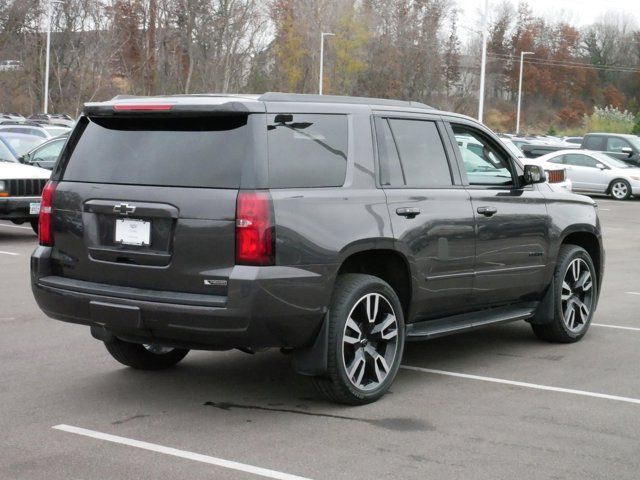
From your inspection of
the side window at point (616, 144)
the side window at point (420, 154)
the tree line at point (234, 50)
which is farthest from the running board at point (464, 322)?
the tree line at point (234, 50)

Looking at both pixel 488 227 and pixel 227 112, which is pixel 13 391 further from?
pixel 488 227

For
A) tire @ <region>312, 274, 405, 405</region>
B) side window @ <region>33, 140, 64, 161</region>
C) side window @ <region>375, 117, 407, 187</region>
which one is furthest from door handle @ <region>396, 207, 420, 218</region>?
side window @ <region>33, 140, 64, 161</region>

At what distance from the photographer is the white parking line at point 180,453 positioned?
5.17 metres

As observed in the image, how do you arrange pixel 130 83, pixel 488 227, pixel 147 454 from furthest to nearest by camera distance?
pixel 130 83, pixel 488 227, pixel 147 454

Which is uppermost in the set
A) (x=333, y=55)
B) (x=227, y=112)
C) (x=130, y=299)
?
(x=333, y=55)

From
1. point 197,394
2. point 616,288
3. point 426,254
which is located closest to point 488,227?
point 426,254

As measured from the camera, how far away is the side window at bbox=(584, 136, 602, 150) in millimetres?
35094

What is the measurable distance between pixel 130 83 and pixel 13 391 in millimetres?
69757

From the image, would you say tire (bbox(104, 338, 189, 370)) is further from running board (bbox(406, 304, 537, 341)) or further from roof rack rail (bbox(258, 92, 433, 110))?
roof rack rail (bbox(258, 92, 433, 110))

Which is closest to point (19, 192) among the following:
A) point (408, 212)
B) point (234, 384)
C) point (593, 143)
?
point (234, 384)

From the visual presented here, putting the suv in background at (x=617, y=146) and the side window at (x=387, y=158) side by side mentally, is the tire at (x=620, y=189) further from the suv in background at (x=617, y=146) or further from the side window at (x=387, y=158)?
the side window at (x=387, y=158)

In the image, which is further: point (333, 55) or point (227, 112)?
point (333, 55)

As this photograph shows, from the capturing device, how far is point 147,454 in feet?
17.9

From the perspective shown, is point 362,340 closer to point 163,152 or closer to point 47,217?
point 163,152
